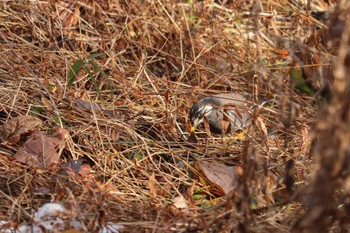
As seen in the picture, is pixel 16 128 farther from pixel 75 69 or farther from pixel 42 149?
pixel 75 69

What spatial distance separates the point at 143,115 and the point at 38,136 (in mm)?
524

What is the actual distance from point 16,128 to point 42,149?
146 millimetres

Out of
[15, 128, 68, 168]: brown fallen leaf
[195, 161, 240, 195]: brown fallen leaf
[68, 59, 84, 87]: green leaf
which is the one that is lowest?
[195, 161, 240, 195]: brown fallen leaf

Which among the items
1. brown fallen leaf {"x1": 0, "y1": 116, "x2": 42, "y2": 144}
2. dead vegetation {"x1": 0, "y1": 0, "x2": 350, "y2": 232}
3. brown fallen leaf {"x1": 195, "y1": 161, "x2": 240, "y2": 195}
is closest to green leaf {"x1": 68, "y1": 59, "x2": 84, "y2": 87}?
dead vegetation {"x1": 0, "y1": 0, "x2": 350, "y2": 232}

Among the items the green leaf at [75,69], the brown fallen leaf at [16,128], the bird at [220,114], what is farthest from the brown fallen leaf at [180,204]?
the green leaf at [75,69]

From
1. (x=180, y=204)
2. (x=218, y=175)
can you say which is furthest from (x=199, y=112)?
(x=180, y=204)

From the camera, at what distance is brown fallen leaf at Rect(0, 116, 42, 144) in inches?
111

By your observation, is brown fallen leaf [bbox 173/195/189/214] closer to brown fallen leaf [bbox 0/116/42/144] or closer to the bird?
the bird

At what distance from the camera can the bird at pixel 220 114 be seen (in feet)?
9.97

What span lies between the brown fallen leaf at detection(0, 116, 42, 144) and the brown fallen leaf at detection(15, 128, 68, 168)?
0.04m

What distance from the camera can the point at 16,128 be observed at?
2814 mm

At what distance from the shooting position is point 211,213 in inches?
87.4

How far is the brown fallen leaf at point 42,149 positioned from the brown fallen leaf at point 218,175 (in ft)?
1.72

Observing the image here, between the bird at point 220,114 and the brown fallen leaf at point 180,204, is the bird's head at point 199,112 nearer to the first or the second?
the bird at point 220,114
